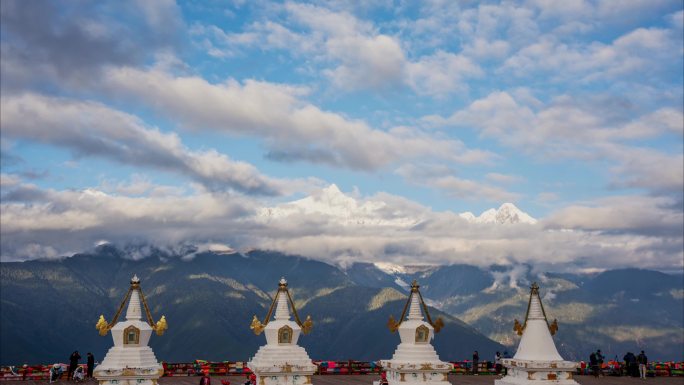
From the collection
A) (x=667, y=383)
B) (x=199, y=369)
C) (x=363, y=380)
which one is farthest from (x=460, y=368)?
(x=199, y=369)

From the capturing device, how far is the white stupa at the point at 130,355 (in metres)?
36.1

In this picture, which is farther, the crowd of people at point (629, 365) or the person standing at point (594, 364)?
the person standing at point (594, 364)

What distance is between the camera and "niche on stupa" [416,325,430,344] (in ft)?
132

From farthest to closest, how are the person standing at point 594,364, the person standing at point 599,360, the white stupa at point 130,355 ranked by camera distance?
1. the person standing at point 594,364
2. the person standing at point 599,360
3. the white stupa at point 130,355

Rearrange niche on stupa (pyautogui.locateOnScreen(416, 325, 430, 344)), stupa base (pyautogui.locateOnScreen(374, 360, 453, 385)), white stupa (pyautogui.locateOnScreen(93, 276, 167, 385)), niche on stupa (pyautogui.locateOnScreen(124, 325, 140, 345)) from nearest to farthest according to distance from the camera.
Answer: white stupa (pyautogui.locateOnScreen(93, 276, 167, 385))
niche on stupa (pyautogui.locateOnScreen(124, 325, 140, 345))
stupa base (pyautogui.locateOnScreen(374, 360, 453, 385))
niche on stupa (pyautogui.locateOnScreen(416, 325, 430, 344))

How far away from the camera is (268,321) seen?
133 ft

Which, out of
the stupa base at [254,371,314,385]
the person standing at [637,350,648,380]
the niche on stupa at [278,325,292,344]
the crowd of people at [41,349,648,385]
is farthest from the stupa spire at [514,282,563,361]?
the person standing at [637,350,648,380]

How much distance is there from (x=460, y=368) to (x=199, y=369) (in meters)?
25.0

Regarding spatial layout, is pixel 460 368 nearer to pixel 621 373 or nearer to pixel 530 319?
pixel 621 373

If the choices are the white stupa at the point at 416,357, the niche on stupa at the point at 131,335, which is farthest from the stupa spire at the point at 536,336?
the niche on stupa at the point at 131,335

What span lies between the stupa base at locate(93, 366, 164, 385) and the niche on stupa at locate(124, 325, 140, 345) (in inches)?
60.0

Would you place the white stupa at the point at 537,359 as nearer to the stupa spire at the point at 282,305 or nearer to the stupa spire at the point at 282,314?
the stupa spire at the point at 282,314

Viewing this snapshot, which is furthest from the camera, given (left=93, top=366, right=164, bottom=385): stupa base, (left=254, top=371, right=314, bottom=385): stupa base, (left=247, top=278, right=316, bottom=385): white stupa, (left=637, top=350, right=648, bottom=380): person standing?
(left=637, top=350, right=648, bottom=380): person standing

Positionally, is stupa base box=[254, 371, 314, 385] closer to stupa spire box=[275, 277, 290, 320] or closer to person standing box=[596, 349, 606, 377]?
stupa spire box=[275, 277, 290, 320]
